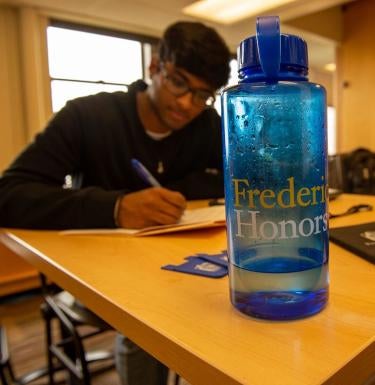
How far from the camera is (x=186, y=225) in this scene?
676mm

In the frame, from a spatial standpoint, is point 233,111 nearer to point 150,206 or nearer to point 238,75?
point 238,75

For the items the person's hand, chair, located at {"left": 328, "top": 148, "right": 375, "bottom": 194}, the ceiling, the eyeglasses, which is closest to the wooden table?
the person's hand

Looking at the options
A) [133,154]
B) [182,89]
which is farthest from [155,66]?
[133,154]

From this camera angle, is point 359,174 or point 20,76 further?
point 20,76

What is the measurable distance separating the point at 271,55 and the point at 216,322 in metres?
0.22

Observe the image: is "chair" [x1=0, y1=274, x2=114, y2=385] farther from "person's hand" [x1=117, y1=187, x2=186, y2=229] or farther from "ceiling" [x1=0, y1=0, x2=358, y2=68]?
"ceiling" [x1=0, y1=0, x2=358, y2=68]

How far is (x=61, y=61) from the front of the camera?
321 cm

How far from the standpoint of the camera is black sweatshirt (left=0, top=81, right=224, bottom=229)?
0.78 meters

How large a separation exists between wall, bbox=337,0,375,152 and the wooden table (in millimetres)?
3398

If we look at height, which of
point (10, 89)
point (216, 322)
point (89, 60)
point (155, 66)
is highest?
point (89, 60)

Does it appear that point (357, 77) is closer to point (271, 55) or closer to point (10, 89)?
point (10, 89)

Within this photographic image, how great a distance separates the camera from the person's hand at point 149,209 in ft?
2.41

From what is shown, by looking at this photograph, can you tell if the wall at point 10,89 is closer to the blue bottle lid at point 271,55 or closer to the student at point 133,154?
the student at point 133,154

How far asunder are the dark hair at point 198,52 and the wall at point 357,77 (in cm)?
279
